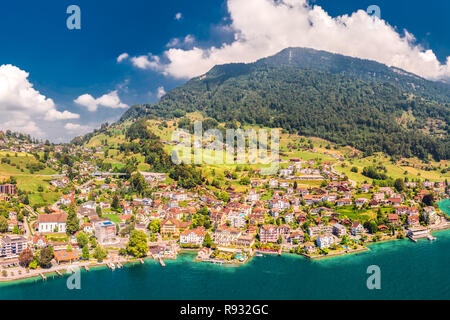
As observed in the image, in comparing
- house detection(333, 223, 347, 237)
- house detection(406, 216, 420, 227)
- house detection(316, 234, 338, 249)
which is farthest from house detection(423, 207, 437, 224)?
house detection(316, 234, 338, 249)

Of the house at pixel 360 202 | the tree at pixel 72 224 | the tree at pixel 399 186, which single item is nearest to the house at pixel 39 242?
the tree at pixel 72 224

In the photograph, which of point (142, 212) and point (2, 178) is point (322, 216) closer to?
point (142, 212)

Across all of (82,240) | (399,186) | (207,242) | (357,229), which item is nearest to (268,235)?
(207,242)

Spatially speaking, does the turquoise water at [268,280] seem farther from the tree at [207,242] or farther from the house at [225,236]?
the house at [225,236]

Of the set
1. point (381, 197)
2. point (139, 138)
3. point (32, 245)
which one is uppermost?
point (139, 138)

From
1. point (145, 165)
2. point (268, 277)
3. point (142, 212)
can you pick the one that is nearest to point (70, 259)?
point (142, 212)
